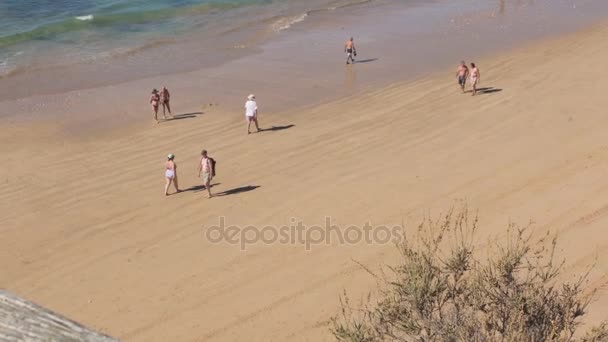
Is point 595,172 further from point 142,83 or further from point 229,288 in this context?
point 142,83

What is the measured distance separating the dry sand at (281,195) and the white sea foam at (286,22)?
35.7ft

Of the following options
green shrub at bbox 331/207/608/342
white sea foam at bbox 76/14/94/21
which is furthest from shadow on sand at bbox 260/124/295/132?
white sea foam at bbox 76/14/94/21

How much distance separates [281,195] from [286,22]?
19569 millimetres

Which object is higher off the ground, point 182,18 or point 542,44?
point 182,18

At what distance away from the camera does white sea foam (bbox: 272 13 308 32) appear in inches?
1262

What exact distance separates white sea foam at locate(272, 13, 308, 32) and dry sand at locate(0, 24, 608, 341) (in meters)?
10.9

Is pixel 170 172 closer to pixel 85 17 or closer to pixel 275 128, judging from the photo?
pixel 275 128

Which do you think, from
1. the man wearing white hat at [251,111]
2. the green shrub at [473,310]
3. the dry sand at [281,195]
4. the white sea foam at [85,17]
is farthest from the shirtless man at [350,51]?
the green shrub at [473,310]

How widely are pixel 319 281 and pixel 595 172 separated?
6.57 meters

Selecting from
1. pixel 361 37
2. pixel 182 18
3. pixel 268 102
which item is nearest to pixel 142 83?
pixel 268 102

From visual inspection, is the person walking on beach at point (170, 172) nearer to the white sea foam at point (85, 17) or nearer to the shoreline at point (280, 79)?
the shoreline at point (280, 79)

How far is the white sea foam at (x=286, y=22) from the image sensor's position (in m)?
32.1

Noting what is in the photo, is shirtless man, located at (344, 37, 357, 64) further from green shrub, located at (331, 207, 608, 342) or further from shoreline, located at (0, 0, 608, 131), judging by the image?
green shrub, located at (331, 207, 608, 342)

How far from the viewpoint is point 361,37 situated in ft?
97.3
